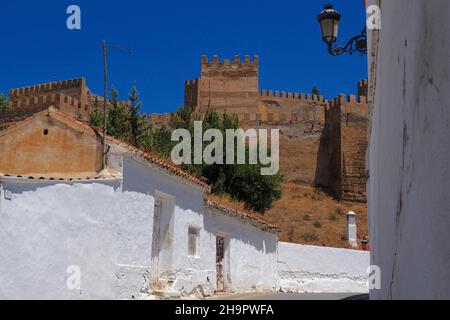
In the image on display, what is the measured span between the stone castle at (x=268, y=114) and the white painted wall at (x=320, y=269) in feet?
73.8

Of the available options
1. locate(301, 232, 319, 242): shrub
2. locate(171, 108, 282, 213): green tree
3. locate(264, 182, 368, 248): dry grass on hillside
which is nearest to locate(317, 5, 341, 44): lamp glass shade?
locate(171, 108, 282, 213): green tree

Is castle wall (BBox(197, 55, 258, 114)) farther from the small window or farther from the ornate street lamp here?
the ornate street lamp

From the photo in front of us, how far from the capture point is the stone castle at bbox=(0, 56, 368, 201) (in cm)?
4400

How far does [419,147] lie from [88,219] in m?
9.01

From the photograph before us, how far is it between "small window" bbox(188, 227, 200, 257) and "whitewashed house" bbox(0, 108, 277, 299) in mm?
26

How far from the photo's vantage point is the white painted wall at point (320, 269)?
22375 mm

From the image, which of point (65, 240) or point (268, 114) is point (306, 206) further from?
point (65, 240)

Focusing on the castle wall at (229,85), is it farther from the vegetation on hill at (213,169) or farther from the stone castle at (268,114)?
the vegetation on hill at (213,169)

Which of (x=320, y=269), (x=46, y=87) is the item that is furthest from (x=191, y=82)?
(x=320, y=269)

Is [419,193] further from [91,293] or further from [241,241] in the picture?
[241,241]

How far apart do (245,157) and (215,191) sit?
4399 mm

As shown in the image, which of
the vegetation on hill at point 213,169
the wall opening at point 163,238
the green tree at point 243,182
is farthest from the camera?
the green tree at point 243,182

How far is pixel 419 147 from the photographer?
309 cm

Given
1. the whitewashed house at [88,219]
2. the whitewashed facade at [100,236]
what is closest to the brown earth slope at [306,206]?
the whitewashed house at [88,219]
